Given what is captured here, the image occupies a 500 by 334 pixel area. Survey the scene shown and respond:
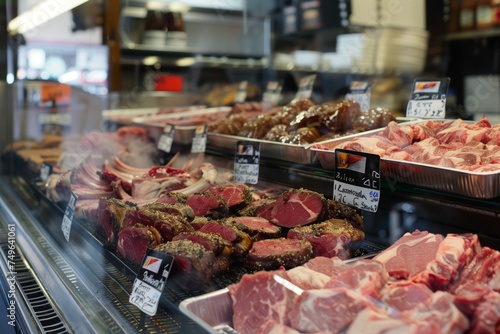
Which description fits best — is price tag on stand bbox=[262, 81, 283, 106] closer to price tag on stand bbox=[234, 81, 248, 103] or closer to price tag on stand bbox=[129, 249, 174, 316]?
price tag on stand bbox=[234, 81, 248, 103]

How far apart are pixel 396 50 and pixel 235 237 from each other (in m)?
4.25

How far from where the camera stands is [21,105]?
4.48 meters

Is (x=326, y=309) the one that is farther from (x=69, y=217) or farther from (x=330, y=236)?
(x=69, y=217)

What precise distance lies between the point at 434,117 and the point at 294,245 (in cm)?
125

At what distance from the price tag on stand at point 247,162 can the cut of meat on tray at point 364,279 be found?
117 centimetres

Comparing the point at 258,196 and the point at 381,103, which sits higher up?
the point at 381,103

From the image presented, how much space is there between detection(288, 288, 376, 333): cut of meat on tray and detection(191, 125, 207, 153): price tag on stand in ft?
6.18

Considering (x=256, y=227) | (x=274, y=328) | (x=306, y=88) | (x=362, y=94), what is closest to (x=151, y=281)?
(x=274, y=328)

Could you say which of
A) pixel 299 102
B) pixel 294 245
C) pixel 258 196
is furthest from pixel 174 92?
pixel 294 245

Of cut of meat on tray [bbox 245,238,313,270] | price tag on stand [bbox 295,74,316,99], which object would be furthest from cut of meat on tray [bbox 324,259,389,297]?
price tag on stand [bbox 295,74,316,99]

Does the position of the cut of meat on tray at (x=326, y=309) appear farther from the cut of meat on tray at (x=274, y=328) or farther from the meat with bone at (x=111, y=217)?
the meat with bone at (x=111, y=217)

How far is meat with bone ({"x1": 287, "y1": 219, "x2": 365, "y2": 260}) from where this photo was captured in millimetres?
1875

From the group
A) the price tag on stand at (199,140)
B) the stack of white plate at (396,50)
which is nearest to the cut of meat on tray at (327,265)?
the price tag on stand at (199,140)

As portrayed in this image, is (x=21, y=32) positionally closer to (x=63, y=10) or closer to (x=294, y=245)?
(x=63, y=10)
